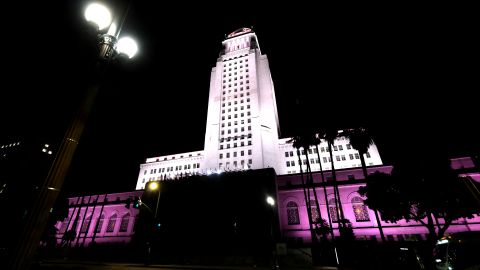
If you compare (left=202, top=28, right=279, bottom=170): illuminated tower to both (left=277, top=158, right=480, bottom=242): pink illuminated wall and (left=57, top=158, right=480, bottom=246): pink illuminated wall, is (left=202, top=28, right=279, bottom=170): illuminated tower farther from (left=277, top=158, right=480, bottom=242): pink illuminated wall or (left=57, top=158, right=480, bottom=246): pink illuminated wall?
(left=57, top=158, right=480, bottom=246): pink illuminated wall

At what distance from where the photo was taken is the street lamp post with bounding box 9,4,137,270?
393 cm

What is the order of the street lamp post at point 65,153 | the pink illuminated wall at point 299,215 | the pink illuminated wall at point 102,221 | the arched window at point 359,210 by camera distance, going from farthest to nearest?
the pink illuminated wall at point 102,221, the arched window at point 359,210, the pink illuminated wall at point 299,215, the street lamp post at point 65,153

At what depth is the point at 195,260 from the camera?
1177 inches

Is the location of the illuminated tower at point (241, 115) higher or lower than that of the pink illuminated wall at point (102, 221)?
higher

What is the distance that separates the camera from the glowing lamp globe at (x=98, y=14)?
5.89 meters

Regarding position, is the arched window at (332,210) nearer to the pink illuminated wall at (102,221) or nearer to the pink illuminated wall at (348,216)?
the pink illuminated wall at (348,216)

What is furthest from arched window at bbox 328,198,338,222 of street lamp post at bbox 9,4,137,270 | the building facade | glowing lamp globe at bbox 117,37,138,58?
street lamp post at bbox 9,4,137,270

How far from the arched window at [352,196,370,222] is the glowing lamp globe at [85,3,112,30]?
1667 inches

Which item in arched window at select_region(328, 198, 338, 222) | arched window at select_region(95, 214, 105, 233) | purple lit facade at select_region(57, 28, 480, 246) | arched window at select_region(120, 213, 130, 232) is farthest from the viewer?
arched window at select_region(95, 214, 105, 233)

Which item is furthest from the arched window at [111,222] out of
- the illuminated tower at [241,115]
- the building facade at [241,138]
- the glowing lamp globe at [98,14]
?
the glowing lamp globe at [98,14]

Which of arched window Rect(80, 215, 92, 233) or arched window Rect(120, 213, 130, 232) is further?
arched window Rect(80, 215, 92, 233)

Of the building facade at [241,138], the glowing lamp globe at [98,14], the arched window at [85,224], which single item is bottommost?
the arched window at [85,224]

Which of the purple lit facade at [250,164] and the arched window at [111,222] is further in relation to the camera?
the arched window at [111,222]

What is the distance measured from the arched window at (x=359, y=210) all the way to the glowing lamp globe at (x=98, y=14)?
42.3 meters
